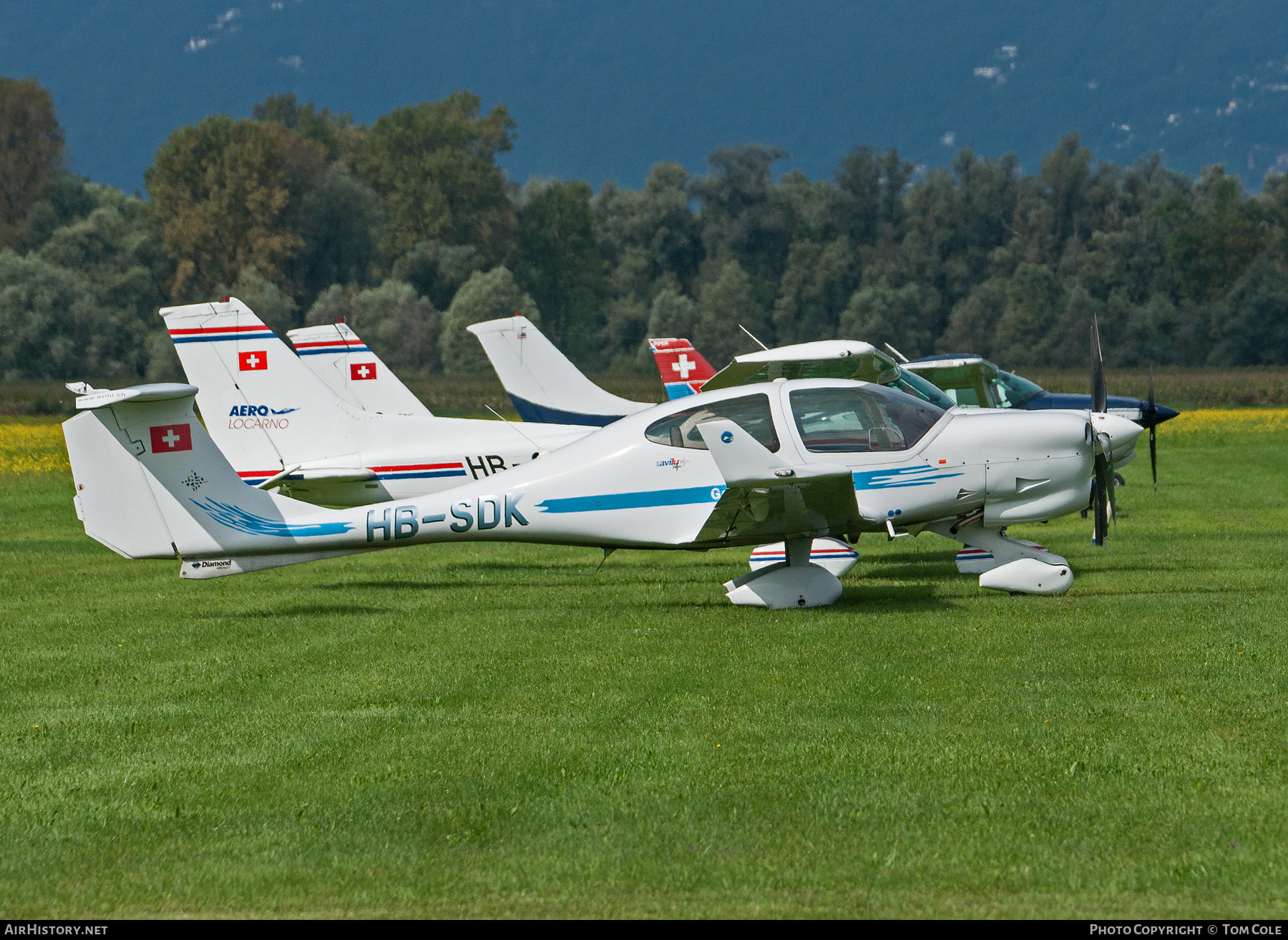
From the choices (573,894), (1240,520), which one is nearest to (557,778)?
(573,894)

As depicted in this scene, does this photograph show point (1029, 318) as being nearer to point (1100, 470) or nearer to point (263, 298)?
point (263, 298)

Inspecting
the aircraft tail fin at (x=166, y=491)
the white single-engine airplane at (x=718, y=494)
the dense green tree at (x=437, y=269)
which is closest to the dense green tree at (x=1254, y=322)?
the dense green tree at (x=437, y=269)

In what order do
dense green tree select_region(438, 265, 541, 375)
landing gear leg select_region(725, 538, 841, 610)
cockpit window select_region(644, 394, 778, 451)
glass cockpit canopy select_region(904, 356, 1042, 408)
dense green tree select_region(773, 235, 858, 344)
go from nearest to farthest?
landing gear leg select_region(725, 538, 841, 610), cockpit window select_region(644, 394, 778, 451), glass cockpit canopy select_region(904, 356, 1042, 408), dense green tree select_region(438, 265, 541, 375), dense green tree select_region(773, 235, 858, 344)

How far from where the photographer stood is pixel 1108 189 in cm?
8962

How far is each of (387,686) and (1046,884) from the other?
14.9 feet

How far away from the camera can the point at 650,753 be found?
637cm

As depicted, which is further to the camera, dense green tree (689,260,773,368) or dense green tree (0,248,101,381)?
dense green tree (689,260,773,368)

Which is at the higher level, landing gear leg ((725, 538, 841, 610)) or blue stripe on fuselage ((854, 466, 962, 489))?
blue stripe on fuselage ((854, 466, 962, 489))

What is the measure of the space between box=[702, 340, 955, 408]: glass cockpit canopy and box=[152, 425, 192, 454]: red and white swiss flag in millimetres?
6505

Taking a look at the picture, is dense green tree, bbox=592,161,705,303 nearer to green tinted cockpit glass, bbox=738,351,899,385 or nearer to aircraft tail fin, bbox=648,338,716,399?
aircraft tail fin, bbox=648,338,716,399

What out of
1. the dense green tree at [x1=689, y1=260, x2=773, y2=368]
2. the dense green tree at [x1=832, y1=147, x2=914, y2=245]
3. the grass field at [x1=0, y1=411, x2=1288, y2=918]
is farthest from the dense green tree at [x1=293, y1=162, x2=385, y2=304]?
the grass field at [x1=0, y1=411, x2=1288, y2=918]

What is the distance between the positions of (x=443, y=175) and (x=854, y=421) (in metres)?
84.5

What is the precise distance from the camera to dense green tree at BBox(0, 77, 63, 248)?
86562 mm

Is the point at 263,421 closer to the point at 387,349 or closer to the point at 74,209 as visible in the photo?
the point at 387,349
